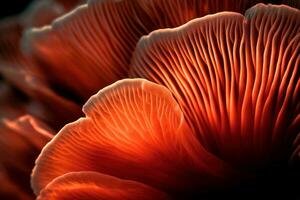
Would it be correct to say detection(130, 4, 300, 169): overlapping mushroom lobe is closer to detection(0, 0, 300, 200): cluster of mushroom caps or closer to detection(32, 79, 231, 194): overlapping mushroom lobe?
detection(0, 0, 300, 200): cluster of mushroom caps

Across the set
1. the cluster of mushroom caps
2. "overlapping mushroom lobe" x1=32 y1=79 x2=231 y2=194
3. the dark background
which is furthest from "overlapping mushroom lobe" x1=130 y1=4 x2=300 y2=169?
the dark background

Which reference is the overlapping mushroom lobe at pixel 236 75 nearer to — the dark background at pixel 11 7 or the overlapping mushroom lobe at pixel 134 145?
the overlapping mushroom lobe at pixel 134 145

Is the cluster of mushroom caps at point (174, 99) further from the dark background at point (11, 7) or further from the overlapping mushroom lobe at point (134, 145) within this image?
the dark background at point (11, 7)

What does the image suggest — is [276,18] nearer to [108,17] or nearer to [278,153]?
[278,153]

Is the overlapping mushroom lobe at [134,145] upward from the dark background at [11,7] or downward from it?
downward

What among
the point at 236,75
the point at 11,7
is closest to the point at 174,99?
the point at 236,75

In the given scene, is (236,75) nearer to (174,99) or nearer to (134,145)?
(174,99)

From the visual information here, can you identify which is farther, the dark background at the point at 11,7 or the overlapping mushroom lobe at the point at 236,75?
the dark background at the point at 11,7

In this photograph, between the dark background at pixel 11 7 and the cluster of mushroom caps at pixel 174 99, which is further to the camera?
the dark background at pixel 11 7

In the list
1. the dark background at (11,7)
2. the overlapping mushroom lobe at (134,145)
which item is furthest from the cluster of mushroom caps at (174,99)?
the dark background at (11,7)
